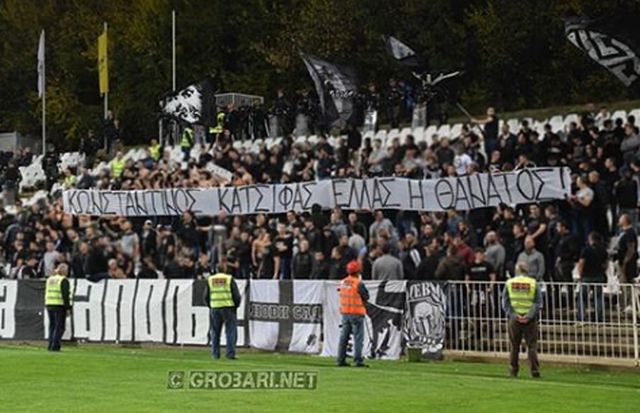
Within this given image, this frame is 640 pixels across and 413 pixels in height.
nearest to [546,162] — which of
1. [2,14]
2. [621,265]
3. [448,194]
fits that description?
[448,194]

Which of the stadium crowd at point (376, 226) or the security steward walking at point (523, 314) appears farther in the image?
the stadium crowd at point (376, 226)

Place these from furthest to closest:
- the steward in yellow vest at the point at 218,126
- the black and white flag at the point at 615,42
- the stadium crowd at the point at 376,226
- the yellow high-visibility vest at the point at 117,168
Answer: the steward in yellow vest at the point at 218,126 < the yellow high-visibility vest at the point at 117,168 < the black and white flag at the point at 615,42 < the stadium crowd at the point at 376,226

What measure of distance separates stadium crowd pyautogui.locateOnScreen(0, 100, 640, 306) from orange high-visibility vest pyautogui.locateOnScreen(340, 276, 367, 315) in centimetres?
245

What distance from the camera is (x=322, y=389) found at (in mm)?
23406

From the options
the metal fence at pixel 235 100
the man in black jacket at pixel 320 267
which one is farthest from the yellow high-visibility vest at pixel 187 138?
the man in black jacket at pixel 320 267

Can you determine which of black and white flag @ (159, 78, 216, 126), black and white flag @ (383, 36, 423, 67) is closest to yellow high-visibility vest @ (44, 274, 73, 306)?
black and white flag @ (159, 78, 216, 126)

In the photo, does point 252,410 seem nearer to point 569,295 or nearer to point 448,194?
point 569,295

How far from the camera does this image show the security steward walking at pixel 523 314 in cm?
2594

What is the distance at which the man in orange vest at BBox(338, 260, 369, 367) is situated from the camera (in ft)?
92.9

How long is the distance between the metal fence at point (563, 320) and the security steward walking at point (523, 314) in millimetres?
1505

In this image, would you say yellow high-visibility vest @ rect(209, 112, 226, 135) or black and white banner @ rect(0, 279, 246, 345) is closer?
black and white banner @ rect(0, 279, 246, 345)

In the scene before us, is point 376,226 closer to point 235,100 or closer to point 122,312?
point 122,312

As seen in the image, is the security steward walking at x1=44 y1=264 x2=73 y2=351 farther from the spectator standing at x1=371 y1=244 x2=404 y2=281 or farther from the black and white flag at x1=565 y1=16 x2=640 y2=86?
the black and white flag at x1=565 y1=16 x2=640 y2=86

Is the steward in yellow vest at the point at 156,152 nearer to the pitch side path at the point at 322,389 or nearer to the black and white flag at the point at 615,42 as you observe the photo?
the black and white flag at the point at 615,42
